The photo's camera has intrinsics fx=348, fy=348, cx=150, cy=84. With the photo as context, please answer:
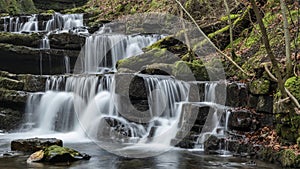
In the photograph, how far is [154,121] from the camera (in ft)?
31.7

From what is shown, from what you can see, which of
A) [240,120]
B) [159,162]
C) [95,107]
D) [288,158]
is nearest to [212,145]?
[240,120]

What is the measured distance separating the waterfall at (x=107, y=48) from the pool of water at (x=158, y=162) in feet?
29.7

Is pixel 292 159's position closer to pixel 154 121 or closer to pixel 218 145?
pixel 218 145

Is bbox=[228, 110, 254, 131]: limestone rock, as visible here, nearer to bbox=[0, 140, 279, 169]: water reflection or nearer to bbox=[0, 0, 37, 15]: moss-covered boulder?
bbox=[0, 140, 279, 169]: water reflection

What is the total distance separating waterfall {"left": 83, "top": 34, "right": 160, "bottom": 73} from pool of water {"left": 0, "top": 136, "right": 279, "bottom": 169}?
9.06 m

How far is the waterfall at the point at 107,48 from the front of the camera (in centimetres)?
1634

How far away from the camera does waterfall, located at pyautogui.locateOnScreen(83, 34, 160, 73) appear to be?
16344 mm

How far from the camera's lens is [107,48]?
16453 mm

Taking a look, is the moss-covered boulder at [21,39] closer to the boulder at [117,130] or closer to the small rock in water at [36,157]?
the boulder at [117,130]

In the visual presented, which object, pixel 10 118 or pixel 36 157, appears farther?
pixel 10 118

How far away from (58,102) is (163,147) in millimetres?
4777

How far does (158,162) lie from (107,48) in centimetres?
1035

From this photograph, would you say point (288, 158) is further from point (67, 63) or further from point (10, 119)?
point (67, 63)

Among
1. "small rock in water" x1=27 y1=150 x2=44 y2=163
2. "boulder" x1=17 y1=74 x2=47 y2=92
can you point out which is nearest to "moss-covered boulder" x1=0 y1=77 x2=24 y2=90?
"boulder" x1=17 y1=74 x2=47 y2=92
